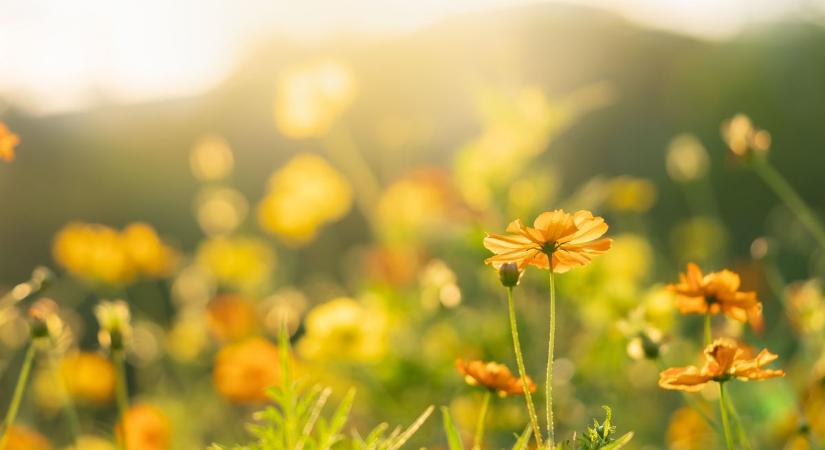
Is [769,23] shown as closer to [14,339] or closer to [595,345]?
[595,345]

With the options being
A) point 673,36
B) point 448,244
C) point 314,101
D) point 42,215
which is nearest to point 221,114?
point 42,215

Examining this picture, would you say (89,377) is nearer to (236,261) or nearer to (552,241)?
(236,261)

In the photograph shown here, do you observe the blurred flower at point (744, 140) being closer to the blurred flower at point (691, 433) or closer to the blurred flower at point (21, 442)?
the blurred flower at point (691, 433)

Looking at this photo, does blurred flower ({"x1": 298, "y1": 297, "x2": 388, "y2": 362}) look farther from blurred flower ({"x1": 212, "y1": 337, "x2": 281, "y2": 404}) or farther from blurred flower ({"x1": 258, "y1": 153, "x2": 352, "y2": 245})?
blurred flower ({"x1": 258, "y1": 153, "x2": 352, "y2": 245})

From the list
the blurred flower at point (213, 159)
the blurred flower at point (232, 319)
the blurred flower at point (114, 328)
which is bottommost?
the blurred flower at point (232, 319)

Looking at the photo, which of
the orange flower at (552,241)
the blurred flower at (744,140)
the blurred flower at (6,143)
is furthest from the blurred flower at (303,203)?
the orange flower at (552,241)

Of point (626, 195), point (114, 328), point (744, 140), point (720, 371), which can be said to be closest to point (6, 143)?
point (114, 328)
